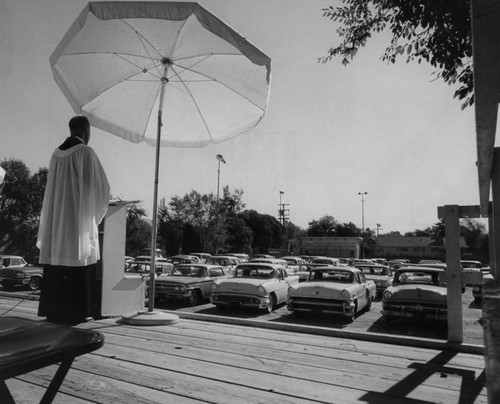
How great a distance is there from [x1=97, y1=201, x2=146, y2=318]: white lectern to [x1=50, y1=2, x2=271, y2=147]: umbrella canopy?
1354 mm

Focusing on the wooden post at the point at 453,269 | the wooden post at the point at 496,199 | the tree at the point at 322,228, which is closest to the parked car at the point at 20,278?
the wooden post at the point at 453,269

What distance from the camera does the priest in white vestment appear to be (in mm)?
2311

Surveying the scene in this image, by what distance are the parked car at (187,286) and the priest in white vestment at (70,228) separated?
9.39 metres

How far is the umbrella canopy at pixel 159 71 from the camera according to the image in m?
3.43

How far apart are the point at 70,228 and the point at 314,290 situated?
8074 mm

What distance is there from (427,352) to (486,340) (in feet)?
10.9

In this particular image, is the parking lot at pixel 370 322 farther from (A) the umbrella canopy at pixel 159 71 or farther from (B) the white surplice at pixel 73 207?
(B) the white surplice at pixel 73 207

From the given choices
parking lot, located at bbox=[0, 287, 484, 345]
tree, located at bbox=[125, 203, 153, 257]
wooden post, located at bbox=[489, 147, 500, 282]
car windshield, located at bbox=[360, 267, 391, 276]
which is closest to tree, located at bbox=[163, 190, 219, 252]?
tree, located at bbox=[125, 203, 153, 257]

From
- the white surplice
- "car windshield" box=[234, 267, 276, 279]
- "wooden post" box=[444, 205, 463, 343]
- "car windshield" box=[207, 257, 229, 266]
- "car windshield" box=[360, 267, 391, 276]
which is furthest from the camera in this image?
"car windshield" box=[207, 257, 229, 266]

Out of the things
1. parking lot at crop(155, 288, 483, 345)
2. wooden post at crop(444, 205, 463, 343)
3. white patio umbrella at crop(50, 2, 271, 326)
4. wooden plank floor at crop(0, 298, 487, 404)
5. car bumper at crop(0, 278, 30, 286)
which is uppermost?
white patio umbrella at crop(50, 2, 271, 326)

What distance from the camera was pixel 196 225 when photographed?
1592 inches

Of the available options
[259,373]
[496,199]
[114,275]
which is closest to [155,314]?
[114,275]

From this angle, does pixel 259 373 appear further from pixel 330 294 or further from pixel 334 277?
pixel 334 277

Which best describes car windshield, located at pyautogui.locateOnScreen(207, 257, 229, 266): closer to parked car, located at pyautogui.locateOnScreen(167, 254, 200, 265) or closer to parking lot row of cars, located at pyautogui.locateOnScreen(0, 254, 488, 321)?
parked car, located at pyautogui.locateOnScreen(167, 254, 200, 265)
